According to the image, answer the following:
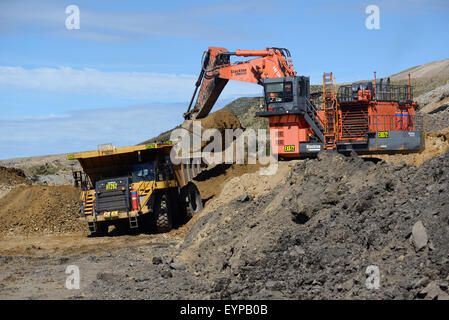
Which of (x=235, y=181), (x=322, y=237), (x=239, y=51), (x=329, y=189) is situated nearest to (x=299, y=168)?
(x=329, y=189)

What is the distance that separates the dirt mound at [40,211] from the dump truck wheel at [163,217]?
4.45m

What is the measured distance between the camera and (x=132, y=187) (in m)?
19.4

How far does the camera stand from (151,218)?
20.3 meters

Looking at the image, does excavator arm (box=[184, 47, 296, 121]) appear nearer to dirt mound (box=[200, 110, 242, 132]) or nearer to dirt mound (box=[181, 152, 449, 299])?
dirt mound (box=[200, 110, 242, 132])

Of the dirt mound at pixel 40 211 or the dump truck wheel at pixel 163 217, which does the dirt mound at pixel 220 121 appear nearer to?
the dirt mound at pixel 40 211

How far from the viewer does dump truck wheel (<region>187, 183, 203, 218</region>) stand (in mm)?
21188

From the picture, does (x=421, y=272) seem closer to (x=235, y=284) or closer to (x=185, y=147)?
(x=235, y=284)

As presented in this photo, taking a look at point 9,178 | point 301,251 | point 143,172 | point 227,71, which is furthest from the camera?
point 9,178

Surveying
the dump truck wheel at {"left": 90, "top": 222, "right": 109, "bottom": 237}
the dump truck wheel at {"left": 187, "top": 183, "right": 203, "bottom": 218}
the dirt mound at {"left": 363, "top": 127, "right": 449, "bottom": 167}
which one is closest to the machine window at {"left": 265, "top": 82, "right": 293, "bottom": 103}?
the dump truck wheel at {"left": 187, "top": 183, "right": 203, "bottom": 218}

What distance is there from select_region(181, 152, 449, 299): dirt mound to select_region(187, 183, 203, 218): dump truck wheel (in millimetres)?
6102

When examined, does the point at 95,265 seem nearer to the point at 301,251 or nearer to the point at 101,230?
the point at 301,251

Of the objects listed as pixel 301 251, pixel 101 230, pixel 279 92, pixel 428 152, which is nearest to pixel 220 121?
pixel 279 92

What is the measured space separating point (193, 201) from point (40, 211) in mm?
6338

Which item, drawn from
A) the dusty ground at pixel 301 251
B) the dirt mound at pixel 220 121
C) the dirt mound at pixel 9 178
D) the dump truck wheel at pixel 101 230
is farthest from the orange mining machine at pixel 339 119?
the dirt mound at pixel 9 178
